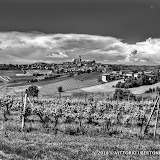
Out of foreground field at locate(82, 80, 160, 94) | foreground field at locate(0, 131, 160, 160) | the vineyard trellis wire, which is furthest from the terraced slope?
foreground field at locate(0, 131, 160, 160)

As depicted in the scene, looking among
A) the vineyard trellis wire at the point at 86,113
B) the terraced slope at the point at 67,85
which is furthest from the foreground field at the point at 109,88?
the vineyard trellis wire at the point at 86,113

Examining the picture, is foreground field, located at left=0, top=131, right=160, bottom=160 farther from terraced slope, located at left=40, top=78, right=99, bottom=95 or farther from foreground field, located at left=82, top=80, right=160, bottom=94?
terraced slope, located at left=40, top=78, right=99, bottom=95

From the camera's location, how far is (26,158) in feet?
41.5

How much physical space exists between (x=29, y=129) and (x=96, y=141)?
631cm

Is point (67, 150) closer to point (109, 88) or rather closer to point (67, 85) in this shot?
point (109, 88)

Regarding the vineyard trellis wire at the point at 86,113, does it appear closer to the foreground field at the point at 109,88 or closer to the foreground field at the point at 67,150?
the foreground field at the point at 67,150

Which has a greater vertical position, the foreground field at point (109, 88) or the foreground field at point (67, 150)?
the foreground field at point (67, 150)

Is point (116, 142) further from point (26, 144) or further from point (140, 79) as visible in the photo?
point (140, 79)

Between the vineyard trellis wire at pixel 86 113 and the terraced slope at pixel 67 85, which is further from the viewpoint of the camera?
the terraced slope at pixel 67 85

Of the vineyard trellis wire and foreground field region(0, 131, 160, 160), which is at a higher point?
foreground field region(0, 131, 160, 160)

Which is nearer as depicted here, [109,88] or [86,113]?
[86,113]

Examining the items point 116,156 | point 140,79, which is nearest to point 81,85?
point 140,79

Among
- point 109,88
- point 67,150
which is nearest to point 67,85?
point 109,88

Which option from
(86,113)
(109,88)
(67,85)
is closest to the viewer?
(86,113)
